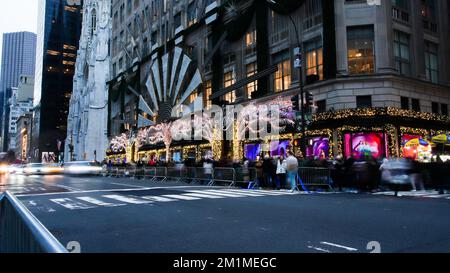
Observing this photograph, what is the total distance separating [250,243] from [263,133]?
85.7 ft

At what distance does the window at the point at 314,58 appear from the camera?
28953mm

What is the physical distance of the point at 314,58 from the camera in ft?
96.8

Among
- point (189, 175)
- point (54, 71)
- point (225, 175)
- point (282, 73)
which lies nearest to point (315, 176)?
point (225, 175)

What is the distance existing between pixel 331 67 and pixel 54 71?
522 feet

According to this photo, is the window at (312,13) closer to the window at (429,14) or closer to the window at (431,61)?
the window at (429,14)

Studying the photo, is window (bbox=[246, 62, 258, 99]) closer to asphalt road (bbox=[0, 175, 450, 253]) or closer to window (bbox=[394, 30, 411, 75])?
window (bbox=[394, 30, 411, 75])

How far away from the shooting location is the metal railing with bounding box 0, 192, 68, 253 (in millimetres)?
2498

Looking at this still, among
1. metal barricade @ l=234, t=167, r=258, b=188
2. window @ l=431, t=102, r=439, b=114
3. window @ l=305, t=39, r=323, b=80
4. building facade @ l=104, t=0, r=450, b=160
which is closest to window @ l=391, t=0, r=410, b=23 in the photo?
building facade @ l=104, t=0, r=450, b=160

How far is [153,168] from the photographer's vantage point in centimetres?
3033

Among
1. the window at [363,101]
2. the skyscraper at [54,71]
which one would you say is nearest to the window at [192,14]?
the window at [363,101]

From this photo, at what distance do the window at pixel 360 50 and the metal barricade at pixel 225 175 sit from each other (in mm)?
12253

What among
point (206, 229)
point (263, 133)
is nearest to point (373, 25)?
point (263, 133)

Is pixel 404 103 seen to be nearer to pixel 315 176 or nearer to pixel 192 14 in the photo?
pixel 315 176
